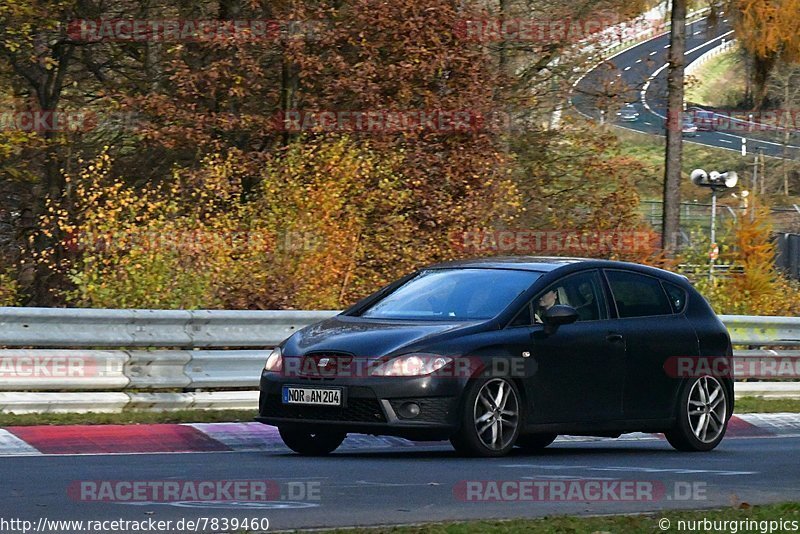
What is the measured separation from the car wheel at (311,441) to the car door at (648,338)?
224 cm

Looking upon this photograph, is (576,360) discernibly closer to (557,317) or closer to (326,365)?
(557,317)

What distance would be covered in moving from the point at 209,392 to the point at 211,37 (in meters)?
9.91

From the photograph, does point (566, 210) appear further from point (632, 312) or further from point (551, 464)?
point (551, 464)

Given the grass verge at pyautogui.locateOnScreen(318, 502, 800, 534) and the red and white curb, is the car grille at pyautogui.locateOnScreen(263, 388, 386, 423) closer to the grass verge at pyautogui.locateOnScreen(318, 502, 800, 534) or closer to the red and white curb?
the red and white curb

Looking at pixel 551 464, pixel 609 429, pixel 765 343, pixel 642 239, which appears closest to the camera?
pixel 551 464

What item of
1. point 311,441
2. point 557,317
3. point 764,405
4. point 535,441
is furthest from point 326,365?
point 764,405

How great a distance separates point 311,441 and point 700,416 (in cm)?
326

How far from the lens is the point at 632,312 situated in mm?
12797

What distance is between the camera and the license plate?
36.6ft

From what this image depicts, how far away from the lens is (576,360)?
1205 cm

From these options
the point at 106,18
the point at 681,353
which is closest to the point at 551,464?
the point at 681,353

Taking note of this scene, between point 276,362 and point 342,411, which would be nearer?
point 342,411

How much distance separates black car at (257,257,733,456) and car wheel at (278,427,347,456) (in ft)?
0.03

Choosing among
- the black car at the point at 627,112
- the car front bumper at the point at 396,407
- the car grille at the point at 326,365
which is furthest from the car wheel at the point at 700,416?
the black car at the point at 627,112
